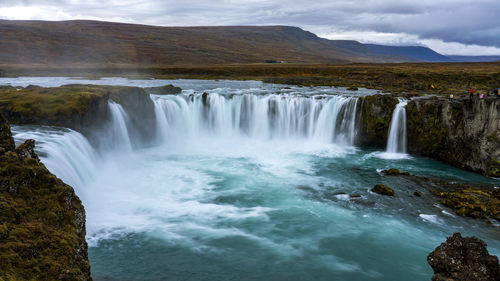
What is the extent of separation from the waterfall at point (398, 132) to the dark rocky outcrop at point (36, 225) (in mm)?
24947

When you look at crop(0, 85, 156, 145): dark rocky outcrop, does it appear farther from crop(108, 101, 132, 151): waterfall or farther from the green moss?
the green moss

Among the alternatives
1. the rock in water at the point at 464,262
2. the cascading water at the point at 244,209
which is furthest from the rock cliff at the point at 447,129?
the rock in water at the point at 464,262

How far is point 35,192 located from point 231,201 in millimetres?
10474

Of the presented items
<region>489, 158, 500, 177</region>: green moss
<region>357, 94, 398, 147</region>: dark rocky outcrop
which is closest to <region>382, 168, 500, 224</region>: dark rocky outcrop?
<region>489, 158, 500, 177</region>: green moss

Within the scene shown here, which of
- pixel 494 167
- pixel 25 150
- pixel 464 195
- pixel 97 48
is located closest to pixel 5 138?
pixel 25 150

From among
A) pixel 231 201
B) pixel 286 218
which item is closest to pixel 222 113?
pixel 231 201

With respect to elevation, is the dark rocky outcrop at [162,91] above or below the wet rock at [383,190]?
above

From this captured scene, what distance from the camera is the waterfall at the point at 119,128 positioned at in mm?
24250

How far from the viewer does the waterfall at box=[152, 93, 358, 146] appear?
30.5m

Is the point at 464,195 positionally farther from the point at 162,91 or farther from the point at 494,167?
the point at 162,91

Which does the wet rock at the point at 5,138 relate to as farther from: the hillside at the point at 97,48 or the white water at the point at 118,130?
the hillside at the point at 97,48

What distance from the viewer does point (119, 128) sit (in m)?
24.8

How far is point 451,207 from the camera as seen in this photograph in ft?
52.6

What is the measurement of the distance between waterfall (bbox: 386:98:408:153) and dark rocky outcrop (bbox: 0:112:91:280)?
2495 cm
